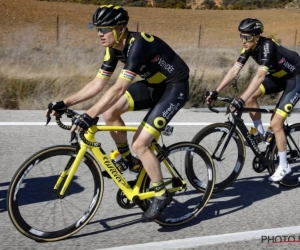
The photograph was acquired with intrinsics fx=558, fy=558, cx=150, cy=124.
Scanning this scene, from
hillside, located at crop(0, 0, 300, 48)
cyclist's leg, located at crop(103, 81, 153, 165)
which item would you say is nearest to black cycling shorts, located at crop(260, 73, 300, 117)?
cyclist's leg, located at crop(103, 81, 153, 165)

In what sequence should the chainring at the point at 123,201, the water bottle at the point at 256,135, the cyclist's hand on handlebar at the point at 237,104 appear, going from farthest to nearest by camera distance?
the water bottle at the point at 256,135 < the cyclist's hand on handlebar at the point at 237,104 < the chainring at the point at 123,201

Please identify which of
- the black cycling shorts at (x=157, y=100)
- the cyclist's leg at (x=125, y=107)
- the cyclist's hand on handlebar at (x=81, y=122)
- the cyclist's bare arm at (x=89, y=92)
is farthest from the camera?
the cyclist's leg at (x=125, y=107)

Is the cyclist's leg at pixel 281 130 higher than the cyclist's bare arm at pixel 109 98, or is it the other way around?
the cyclist's bare arm at pixel 109 98

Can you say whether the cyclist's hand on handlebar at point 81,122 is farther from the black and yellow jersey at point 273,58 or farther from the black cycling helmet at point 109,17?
the black and yellow jersey at point 273,58

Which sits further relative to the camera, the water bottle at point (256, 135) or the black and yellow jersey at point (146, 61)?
the water bottle at point (256, 135)

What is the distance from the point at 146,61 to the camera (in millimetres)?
4746

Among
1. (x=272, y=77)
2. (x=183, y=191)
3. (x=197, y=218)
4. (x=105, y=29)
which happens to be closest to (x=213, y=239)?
A: (x=197, y=218)

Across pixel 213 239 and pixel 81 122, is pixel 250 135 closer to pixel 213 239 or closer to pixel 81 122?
pixel 213 239

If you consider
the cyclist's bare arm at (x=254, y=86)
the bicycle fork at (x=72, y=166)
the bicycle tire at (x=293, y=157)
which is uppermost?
the cyclist's bare arm at (x=254, y=86)

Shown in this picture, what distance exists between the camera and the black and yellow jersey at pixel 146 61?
14.9 feet

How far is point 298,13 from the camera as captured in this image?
52219 mm

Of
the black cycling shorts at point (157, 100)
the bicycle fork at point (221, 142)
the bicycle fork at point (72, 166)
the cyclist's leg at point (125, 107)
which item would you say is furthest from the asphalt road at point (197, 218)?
the black cycling shorts at point (157, 100)

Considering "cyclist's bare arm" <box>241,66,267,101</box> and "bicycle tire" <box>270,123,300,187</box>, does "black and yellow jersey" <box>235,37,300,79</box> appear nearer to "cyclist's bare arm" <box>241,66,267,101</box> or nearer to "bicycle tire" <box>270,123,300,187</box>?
"cyclist's bare arm" <box>241,66,267,101</box>

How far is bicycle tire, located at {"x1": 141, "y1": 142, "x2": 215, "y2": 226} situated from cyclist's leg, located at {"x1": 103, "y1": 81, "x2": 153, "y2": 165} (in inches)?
15.6
